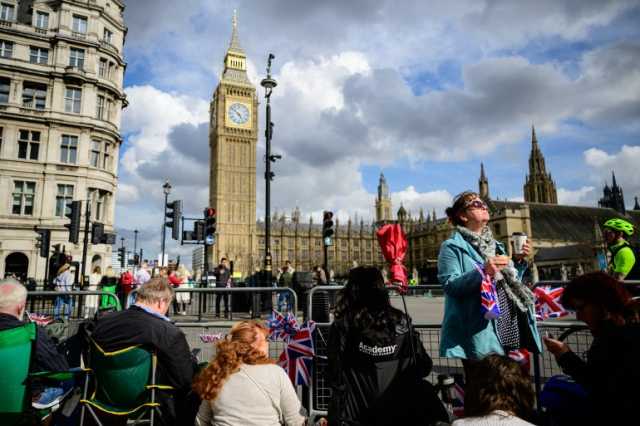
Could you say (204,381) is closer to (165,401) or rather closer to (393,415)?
(165,401)

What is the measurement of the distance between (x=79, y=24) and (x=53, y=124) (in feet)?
23.6

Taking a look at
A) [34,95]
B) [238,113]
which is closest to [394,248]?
[34,95]

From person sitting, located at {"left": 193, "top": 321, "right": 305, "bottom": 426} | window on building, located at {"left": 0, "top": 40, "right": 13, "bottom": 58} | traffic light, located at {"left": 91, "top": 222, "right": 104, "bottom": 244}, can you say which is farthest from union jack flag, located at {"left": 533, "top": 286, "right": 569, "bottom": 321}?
window on building, located at {"left": 0, "top": 40, "right": 13, "bottom": 58}

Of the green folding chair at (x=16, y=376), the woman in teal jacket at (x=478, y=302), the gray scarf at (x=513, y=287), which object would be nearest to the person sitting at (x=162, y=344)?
the green folding chair at (x=16, y=376)

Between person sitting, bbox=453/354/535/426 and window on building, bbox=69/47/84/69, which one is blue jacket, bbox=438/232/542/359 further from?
window on building, bbox=69/47/84/69

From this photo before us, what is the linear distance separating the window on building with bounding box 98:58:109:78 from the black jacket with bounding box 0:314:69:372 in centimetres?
2946

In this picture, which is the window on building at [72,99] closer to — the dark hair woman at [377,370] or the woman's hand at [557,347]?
the dark hair woman at [377,370]

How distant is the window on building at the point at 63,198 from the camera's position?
25.9 metres

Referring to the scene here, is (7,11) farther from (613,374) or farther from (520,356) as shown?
(613,374)

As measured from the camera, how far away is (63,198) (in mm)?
26078

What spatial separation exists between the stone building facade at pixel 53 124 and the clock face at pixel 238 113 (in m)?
59.7

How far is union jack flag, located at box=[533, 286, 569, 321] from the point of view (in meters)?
4.75

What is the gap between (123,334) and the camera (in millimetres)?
3205

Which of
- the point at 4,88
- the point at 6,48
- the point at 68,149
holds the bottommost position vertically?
the point at 68,149
